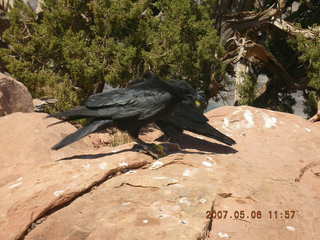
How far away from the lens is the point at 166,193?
9.73ft

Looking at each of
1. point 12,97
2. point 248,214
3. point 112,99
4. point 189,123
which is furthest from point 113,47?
point 248,214

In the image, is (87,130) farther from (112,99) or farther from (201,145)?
(201,145)

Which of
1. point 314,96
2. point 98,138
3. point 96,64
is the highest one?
point 96,64

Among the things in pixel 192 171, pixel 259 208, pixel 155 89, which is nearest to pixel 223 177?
pixel 192 171

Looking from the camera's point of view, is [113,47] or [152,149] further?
[113,47]

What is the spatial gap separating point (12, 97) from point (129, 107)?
4.04m

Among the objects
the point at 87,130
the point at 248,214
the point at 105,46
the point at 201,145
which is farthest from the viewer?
the point at 105,46

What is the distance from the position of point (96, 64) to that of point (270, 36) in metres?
6.22

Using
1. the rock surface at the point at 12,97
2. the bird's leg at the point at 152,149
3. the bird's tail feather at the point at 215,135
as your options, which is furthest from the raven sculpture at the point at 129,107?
the rock surface at the point at 12,97

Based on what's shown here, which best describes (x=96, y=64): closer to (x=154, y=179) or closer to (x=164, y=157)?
(x=164, y=157)

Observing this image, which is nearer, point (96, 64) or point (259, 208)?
point (259, 208)

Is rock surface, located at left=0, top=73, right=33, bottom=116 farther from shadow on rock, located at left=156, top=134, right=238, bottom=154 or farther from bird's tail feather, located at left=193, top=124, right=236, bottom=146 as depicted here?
bird's tail feather, located at left=193, top=124, right=236, bottom=146

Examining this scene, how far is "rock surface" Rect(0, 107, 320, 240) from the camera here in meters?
2.63

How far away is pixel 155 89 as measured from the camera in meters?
3.63
